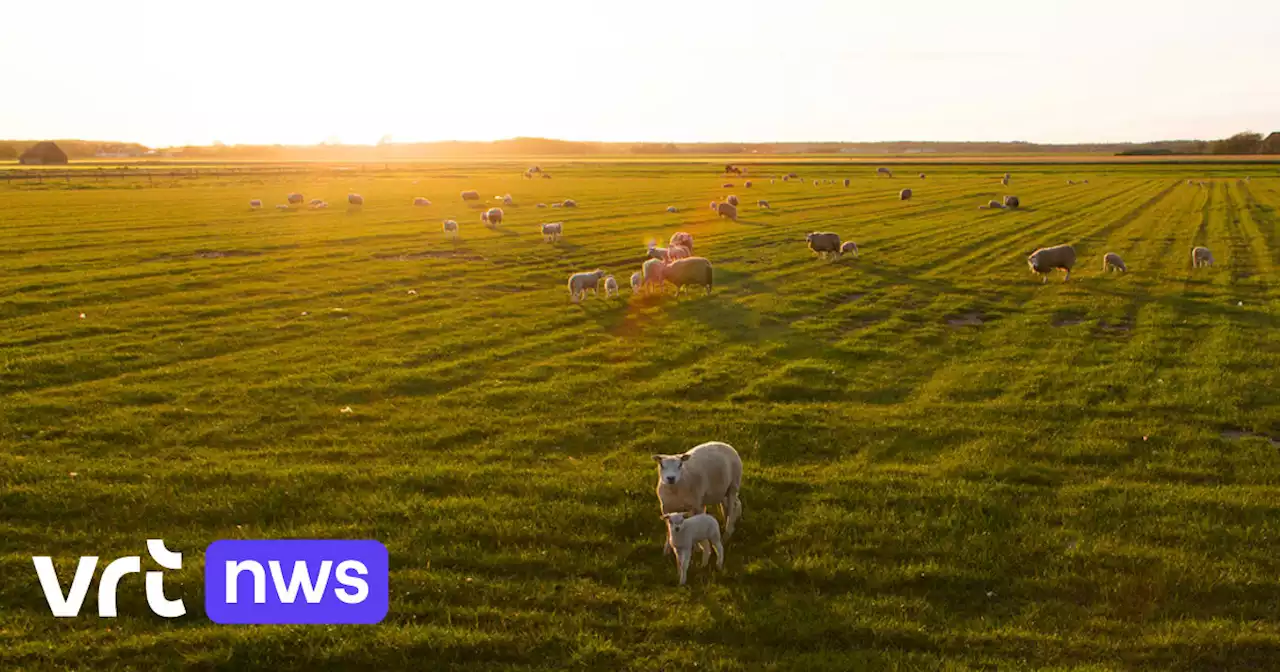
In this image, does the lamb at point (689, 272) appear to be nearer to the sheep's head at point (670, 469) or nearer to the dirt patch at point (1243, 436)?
the dirt patch at point (1243, 436)

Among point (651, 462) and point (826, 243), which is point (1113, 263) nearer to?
point (826, 243)

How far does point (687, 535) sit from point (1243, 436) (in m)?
11.3

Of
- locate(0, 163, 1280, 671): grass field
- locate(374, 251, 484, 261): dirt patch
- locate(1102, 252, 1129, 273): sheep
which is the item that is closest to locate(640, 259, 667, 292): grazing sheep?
locate(0, 163, 1280, 671): grass field

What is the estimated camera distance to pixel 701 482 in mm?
9836

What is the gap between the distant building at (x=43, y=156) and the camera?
6467 inches

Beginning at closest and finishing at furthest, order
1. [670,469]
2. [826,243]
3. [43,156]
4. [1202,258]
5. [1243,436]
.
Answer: [670,469] → [1243,436] → [1202,258] → [826,243] → [43,156]

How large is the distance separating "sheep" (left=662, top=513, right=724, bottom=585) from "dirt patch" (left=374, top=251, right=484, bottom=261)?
27.8 m

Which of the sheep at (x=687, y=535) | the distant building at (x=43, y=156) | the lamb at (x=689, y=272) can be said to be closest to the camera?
Result: the sheep at (x=687, y=535)

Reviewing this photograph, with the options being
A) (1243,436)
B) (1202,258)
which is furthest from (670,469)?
(1202,258)

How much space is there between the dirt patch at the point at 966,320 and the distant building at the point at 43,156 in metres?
202

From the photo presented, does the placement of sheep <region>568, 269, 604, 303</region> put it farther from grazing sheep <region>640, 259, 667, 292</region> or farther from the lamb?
the lamb

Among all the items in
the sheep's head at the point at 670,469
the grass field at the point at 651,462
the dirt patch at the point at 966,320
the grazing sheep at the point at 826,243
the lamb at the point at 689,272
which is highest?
the grazing sheep at the point at 826,243

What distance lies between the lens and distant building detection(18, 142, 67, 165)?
164 meters

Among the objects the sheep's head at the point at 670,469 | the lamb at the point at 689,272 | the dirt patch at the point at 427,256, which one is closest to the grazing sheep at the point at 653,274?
the lamb at the point at 689,272
